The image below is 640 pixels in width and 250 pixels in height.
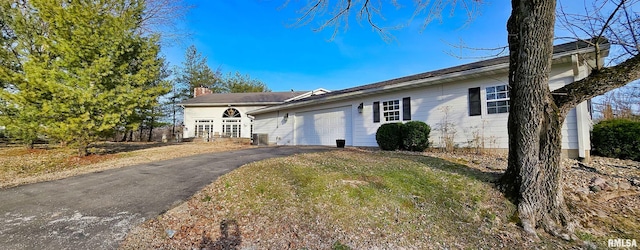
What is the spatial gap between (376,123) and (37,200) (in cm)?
938

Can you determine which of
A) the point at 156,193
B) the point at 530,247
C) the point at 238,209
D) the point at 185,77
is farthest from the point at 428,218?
the point at 185,77

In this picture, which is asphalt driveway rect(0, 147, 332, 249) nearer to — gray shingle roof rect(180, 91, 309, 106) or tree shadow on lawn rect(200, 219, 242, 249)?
tree shadow on lawn rect(200, 219, 242, 249)

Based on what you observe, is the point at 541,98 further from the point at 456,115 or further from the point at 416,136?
the point at 456,115

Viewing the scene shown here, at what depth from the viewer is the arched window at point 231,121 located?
21.6 meters

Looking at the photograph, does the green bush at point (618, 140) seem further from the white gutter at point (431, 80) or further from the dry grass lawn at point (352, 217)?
the dry grass lawn at point (352, 217)

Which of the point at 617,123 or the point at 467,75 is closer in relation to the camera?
the point at 617,123

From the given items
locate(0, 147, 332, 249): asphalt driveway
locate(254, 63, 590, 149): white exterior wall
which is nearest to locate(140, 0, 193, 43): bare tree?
locate(254, 63, 590, 149): white exterior wall

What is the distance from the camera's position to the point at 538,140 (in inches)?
141

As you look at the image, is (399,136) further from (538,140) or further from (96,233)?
(96,233)

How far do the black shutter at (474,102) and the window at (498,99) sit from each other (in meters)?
0.24

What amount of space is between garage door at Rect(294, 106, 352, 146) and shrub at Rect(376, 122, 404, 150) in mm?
2287

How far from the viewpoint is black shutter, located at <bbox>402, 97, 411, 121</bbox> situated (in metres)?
9.73


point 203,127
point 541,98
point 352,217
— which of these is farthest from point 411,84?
point 203,127

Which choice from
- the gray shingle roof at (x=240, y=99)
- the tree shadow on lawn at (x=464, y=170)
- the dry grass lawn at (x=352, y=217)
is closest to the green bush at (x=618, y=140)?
the dry grass lawn at (x=352, y=217)
